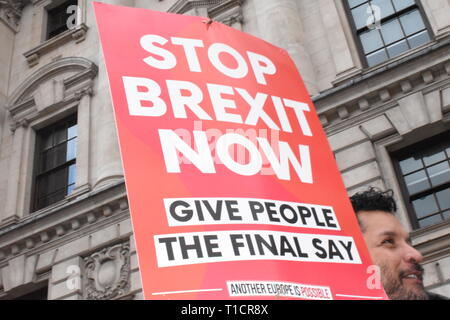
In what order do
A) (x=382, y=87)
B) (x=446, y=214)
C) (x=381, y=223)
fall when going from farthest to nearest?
(x=382, y=87)
(x=446, y=214)
(x=381, y=223)

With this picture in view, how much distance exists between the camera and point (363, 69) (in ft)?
49.4

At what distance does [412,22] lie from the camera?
1565 centimetres

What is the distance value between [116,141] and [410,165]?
7.99 meters

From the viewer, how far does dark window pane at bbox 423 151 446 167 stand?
12961 millimetres

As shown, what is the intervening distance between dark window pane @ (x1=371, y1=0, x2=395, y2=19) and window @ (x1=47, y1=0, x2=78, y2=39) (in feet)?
39.1

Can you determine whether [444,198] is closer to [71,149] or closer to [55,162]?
[71,149]

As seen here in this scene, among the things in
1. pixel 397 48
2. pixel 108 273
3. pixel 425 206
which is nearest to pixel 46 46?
pixel 108 273

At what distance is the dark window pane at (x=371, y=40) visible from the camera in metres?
15.9

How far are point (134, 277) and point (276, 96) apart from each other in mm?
7406

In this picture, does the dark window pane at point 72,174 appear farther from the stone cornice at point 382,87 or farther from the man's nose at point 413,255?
the man's nose at point 413,255

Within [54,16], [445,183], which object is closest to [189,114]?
[445,183]

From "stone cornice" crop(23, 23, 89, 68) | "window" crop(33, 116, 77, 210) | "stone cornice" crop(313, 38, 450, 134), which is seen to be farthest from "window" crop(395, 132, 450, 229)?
"stone cornice" crop(23, 23, 89, 68)
